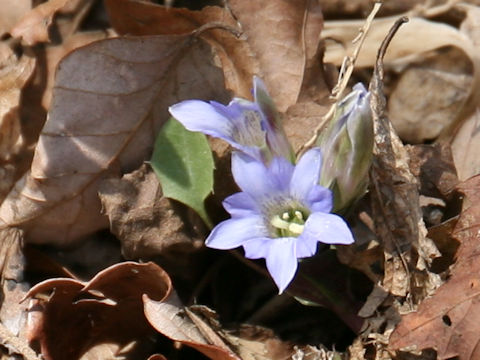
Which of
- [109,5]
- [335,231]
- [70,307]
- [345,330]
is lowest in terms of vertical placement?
[345,330]

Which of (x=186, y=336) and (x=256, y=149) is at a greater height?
(x=256, y=149)

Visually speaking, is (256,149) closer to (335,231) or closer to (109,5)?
(335,231)

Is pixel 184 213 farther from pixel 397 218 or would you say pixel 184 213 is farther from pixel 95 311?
pixel 397 218

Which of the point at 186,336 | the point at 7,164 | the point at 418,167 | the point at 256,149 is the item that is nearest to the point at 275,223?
the point at 256,149

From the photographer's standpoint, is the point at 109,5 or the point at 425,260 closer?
the point at 425,260

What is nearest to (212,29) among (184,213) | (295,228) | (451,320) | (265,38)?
(265,38)

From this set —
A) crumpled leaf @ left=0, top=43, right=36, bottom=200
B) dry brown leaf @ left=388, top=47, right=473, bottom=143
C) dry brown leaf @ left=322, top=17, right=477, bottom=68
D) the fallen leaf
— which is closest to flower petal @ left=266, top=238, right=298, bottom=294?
the fallen leaf

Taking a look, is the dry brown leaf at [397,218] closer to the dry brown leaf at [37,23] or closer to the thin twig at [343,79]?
the thin twig at [343,79]
